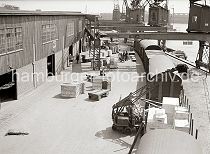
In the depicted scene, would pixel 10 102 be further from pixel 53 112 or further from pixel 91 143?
pixel 91 143

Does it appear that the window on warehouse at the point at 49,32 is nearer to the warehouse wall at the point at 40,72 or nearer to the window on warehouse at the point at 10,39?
the warehouse wall at the point at 40,72

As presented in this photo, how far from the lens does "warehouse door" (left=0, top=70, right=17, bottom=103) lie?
24731 millimetres

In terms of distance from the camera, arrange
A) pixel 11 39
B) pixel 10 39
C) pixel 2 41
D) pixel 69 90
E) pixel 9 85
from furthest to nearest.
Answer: pixel 69 90 → pixel 9 85 → pixel 11 39 → pixel 10 39 → pixel 2 41

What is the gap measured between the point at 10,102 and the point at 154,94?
11817 millimetres

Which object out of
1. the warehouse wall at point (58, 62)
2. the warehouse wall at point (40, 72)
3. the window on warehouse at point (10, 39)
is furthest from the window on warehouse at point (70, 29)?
the window on warehouse at point (10, 39)

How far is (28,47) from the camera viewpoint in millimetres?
26984

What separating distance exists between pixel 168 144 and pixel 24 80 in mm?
18842

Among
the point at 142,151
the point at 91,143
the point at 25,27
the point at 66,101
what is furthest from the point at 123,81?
the point at 142,151

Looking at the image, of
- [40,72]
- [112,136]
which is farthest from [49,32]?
[112,136]

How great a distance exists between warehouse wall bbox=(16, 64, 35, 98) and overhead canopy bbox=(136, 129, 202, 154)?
16575 millimetres

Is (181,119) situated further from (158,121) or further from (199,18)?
(199,18)

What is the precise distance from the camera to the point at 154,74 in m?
23.2

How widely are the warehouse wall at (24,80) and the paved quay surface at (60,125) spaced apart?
1.86 ft

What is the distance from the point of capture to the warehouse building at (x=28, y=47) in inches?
898
